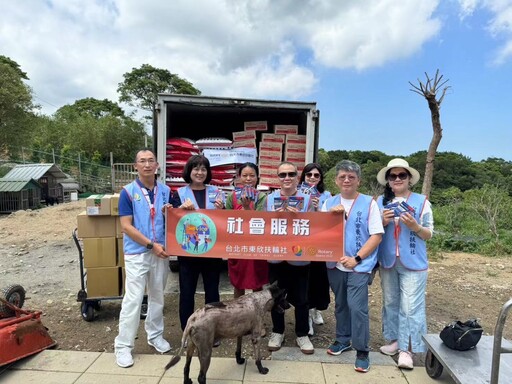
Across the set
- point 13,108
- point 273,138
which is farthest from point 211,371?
point 13,108

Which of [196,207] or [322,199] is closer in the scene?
[196,207]

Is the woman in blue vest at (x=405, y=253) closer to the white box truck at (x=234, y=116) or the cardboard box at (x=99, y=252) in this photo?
the white box truck at (x=234, y=116)

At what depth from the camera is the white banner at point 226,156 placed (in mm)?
5406

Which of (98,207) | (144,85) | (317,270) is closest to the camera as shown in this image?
(317,270)

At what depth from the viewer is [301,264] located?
133 inches

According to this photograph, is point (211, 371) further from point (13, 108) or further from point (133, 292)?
point (13, 108)

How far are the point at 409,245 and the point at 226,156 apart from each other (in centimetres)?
304

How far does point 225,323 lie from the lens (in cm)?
286

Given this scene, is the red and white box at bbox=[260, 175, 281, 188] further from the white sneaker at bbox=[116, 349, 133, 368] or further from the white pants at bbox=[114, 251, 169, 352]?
the white sneaker at bbox=[116, 349, 133, 368]

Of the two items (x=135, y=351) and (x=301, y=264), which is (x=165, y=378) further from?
(x=301, y=264)

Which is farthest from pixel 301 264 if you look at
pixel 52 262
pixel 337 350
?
pixel 52 262

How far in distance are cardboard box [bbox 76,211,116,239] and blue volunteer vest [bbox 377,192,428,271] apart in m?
3.04

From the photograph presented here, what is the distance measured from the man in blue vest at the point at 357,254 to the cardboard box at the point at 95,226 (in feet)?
8.52

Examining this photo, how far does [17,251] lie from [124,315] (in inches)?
265
